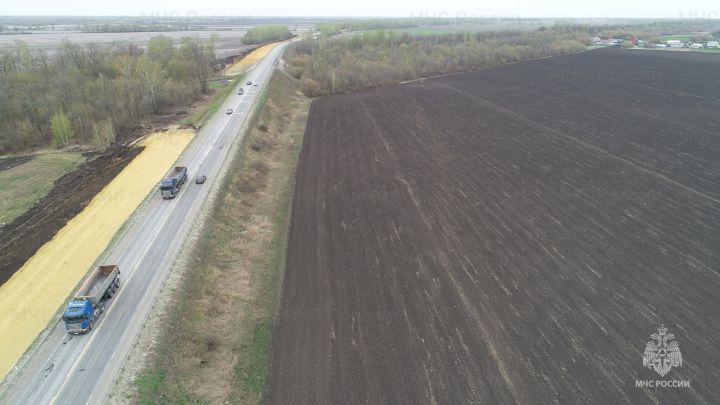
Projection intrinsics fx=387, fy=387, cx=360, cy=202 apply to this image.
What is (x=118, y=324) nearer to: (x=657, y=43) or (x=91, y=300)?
(x=91, y=300)

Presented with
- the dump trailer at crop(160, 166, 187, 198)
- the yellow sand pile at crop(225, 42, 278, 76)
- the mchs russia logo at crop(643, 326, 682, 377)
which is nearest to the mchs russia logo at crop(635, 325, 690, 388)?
the mchs russia logo at crop(643, 326, 682, 377)

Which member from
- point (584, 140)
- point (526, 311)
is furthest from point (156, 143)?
point (584, 140)

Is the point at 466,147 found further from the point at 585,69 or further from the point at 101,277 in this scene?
the point at 585,69

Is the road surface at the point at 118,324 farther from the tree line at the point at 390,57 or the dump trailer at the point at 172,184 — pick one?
the tree line at the point at 390,57

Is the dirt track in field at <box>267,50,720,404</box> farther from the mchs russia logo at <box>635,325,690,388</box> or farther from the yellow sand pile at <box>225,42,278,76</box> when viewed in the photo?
the yellow sand pile at <box>225,42,278,76</box>

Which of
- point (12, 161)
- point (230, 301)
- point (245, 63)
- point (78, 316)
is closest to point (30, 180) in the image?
point (12, 161)

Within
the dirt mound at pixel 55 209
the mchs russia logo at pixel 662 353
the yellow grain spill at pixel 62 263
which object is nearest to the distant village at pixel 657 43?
the mchs russia logo at pixel 662 353
